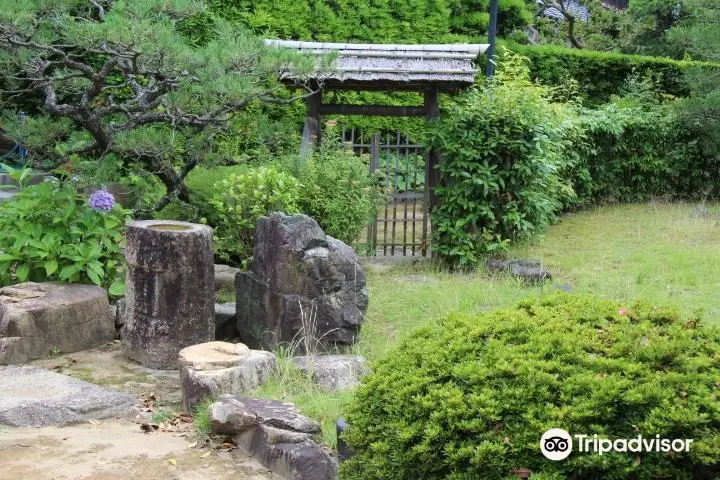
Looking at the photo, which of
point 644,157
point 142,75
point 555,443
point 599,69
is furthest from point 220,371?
point 599,69

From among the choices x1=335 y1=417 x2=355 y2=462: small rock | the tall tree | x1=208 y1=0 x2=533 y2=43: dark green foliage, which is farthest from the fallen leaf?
x1=208 y1=0 x2=533 y2=43: dark green foliage

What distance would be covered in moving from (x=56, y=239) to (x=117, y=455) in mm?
2843

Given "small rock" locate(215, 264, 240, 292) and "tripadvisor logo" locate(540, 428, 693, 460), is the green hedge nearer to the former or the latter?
"small rock" locate(215, 264, 240, 292)

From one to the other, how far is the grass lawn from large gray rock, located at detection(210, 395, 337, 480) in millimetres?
210

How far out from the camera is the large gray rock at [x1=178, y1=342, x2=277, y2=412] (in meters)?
5.07

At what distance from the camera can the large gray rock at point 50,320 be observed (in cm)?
606

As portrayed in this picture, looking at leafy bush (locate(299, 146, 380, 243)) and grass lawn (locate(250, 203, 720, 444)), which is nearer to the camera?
grass lawn (locate(250, 203, 720, 444))

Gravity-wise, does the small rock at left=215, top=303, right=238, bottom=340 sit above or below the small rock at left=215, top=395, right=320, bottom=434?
below

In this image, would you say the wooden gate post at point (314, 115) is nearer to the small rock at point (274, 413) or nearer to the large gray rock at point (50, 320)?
the large gray rock at point (50, 320)

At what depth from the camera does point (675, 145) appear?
15.1 m

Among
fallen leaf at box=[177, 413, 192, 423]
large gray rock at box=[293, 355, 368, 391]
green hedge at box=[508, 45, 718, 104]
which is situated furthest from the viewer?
green hedge at box=[508, 45, 718, 104]

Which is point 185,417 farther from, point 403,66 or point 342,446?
point 403,66

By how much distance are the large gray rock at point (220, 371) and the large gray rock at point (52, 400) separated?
429mm

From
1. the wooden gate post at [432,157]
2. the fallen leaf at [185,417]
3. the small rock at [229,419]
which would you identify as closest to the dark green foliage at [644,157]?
the wooden gate post at [432,157]
